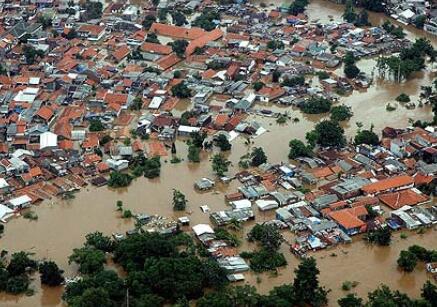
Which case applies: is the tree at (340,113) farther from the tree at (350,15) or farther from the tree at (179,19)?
the tree at (179,19)

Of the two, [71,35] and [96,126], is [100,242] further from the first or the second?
[71,35]

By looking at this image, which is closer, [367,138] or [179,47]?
[367,138]

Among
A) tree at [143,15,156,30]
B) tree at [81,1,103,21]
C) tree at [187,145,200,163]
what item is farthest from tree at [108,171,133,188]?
tree at [81,1,103,21]

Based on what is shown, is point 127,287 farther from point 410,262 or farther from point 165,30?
point 165,30

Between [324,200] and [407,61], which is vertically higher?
[407,61]

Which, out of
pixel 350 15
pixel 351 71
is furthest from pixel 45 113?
pixel 350 15

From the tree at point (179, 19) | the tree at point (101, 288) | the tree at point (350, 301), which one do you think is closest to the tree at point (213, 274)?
the tree at point (101, 288)
